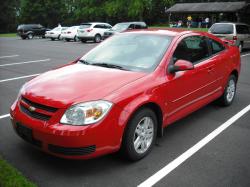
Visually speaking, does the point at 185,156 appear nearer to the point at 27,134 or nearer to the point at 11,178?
the point at 27,134

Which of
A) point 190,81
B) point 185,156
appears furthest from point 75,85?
point 190,81

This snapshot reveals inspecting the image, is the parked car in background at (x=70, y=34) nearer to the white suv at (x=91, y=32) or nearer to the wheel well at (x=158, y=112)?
the white suv at (x=91, y=32)

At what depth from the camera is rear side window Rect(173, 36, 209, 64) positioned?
517cm

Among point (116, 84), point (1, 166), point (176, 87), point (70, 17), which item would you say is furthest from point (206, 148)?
point (70, 17)

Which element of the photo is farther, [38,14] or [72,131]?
[38,14]

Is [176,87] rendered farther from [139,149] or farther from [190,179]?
[190,179]

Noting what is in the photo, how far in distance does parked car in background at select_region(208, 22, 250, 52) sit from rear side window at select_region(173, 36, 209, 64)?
10648 millimetres

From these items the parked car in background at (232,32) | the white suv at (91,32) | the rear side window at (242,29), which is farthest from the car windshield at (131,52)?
the white suv at (91,32)

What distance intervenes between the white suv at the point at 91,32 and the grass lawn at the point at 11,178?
76.1 ft

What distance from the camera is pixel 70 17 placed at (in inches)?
2653

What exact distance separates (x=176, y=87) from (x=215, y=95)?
1.60 m

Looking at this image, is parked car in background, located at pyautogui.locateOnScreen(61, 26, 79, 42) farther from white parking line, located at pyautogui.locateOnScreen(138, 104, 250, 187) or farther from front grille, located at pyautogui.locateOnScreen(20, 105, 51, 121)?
front grille, located at pyautogui.locateOnScreen(20, 105, 51, 121)

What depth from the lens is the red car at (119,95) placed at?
148 inches

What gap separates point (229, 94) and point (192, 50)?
1797 mm
